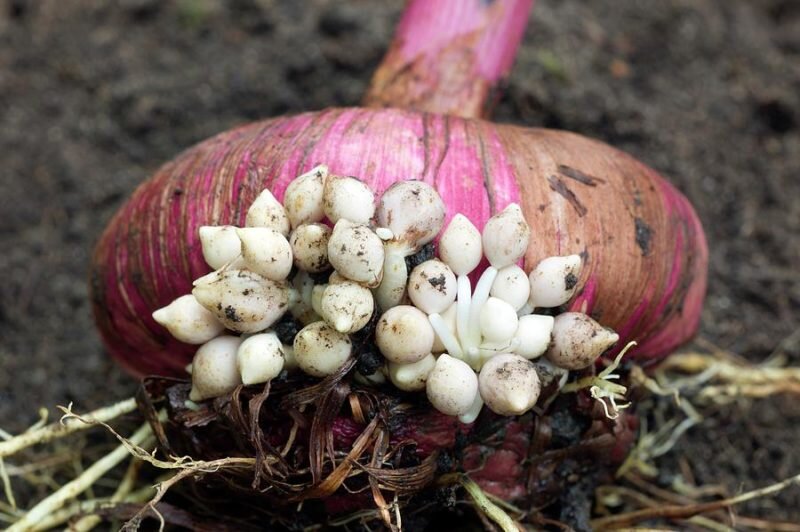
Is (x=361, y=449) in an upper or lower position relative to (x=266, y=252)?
lower

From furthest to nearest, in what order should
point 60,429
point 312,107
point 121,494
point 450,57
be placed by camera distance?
point 312,107 < point 450,57 < point 121,494 < point 60,429

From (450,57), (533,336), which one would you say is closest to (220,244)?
(533,336)

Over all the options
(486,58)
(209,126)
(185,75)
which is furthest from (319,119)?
(185,75)

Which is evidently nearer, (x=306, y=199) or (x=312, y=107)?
(x=306, y=199)

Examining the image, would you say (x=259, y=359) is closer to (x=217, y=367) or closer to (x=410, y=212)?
(x=217, y=367)

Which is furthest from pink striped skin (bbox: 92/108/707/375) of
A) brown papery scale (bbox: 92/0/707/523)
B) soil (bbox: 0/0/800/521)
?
soil (bbox: 0/0/800/521)

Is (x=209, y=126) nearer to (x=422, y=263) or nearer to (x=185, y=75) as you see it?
(x=185, y=75)

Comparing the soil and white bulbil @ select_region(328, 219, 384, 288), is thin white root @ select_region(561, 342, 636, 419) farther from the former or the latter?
the soil
